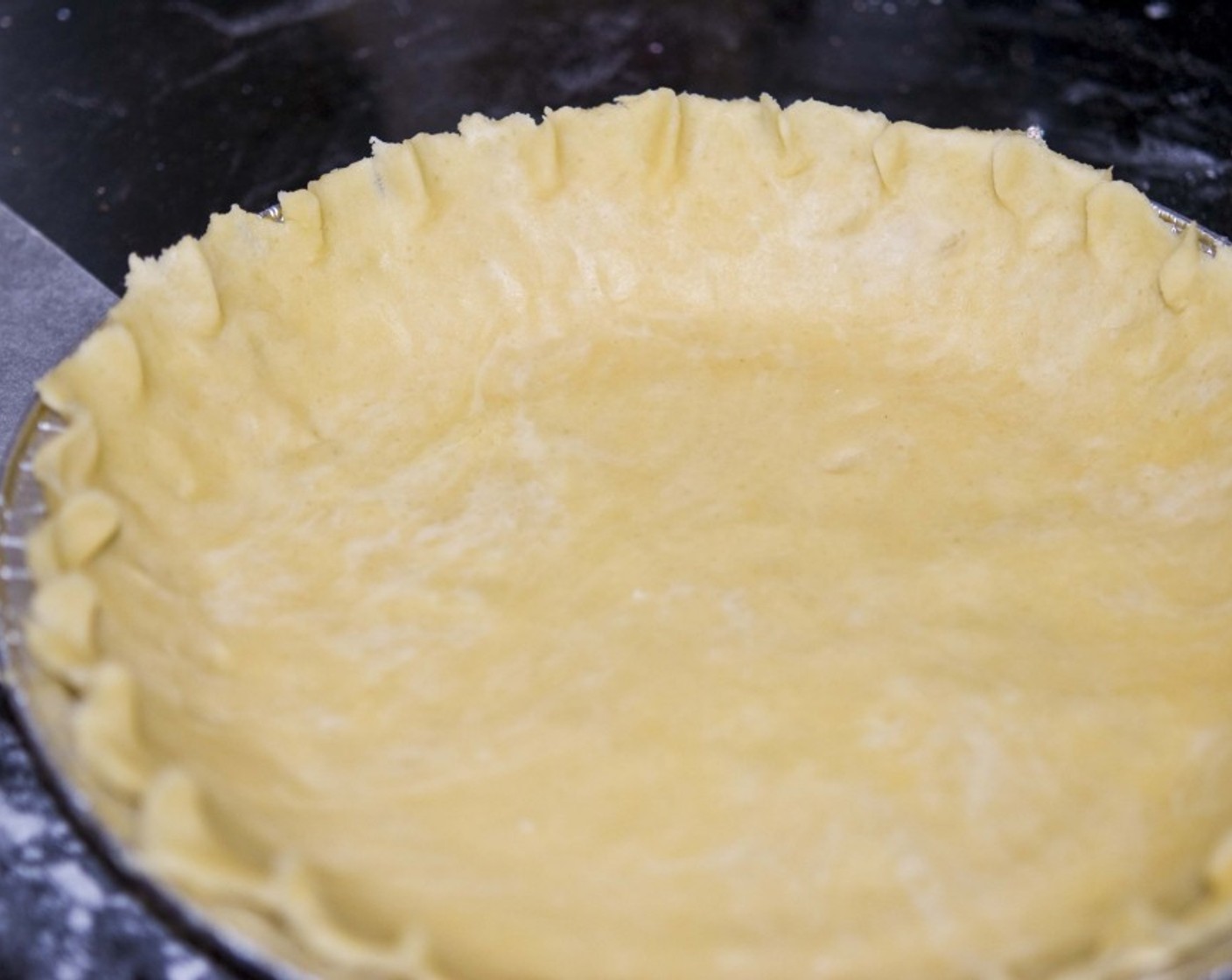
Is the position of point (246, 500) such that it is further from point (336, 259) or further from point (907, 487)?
point (907, 487)

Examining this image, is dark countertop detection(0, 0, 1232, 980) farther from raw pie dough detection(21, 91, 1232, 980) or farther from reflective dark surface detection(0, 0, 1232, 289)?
raw pie dough detection(21, 91, 1232, 980)

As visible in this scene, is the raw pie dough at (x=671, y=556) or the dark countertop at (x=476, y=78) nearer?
the raw pie dough at (x=671, y=556)

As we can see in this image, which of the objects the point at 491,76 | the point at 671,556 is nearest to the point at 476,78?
the point at 491,76

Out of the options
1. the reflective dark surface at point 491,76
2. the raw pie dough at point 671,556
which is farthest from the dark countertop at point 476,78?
the raw pie dough at point 671,556

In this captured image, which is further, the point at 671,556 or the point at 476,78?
the point at 476,78

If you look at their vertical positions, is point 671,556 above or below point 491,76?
below

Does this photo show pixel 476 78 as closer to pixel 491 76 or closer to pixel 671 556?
pixel 491 76

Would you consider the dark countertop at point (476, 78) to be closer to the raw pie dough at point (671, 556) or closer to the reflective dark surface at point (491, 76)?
the reflective dark surface at point (491, 76)
